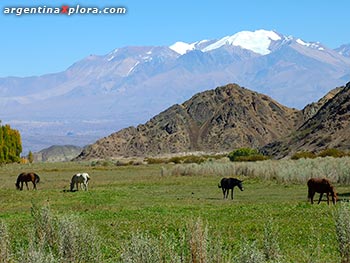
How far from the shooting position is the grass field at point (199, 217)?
1581cm

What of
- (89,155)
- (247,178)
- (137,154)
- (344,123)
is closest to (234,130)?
(137,154)

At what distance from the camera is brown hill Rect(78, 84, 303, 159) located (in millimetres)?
170625

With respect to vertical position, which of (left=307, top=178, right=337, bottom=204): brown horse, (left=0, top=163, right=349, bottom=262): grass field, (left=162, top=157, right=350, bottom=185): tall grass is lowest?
(left=0, top=163, right=349, bottom=262): grass field

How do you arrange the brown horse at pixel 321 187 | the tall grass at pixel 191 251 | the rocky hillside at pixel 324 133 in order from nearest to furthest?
the tall grass at pixel 191 251
the brown horse at pixel 321 187
the rocky hillside at pixel 324 133

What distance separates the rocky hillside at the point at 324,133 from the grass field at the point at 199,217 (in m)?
53.7

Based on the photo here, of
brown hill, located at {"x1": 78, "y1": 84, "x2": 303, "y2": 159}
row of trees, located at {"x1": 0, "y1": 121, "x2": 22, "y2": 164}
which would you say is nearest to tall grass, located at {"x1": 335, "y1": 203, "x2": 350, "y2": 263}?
row of trees, located at {"x1": 0, "y1": 121, "x2": 22, "y2": 164}

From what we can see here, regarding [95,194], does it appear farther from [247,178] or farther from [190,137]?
[190,137]

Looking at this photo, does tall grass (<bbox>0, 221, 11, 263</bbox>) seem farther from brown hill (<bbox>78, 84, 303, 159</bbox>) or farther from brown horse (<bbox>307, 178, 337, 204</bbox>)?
brown hill (<bbox>78, 84, 303, 159</bbox>)

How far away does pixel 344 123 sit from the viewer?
344ft

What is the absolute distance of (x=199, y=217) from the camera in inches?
496

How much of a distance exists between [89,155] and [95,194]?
5736 inches

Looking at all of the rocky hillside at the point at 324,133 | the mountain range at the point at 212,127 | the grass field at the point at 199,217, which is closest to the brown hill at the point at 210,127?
the mountain range at the point at 212,127

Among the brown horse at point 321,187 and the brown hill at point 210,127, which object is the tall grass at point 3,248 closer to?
the brown horse at point 321,187

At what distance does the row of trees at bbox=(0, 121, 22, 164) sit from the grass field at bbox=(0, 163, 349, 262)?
60.6 meters
